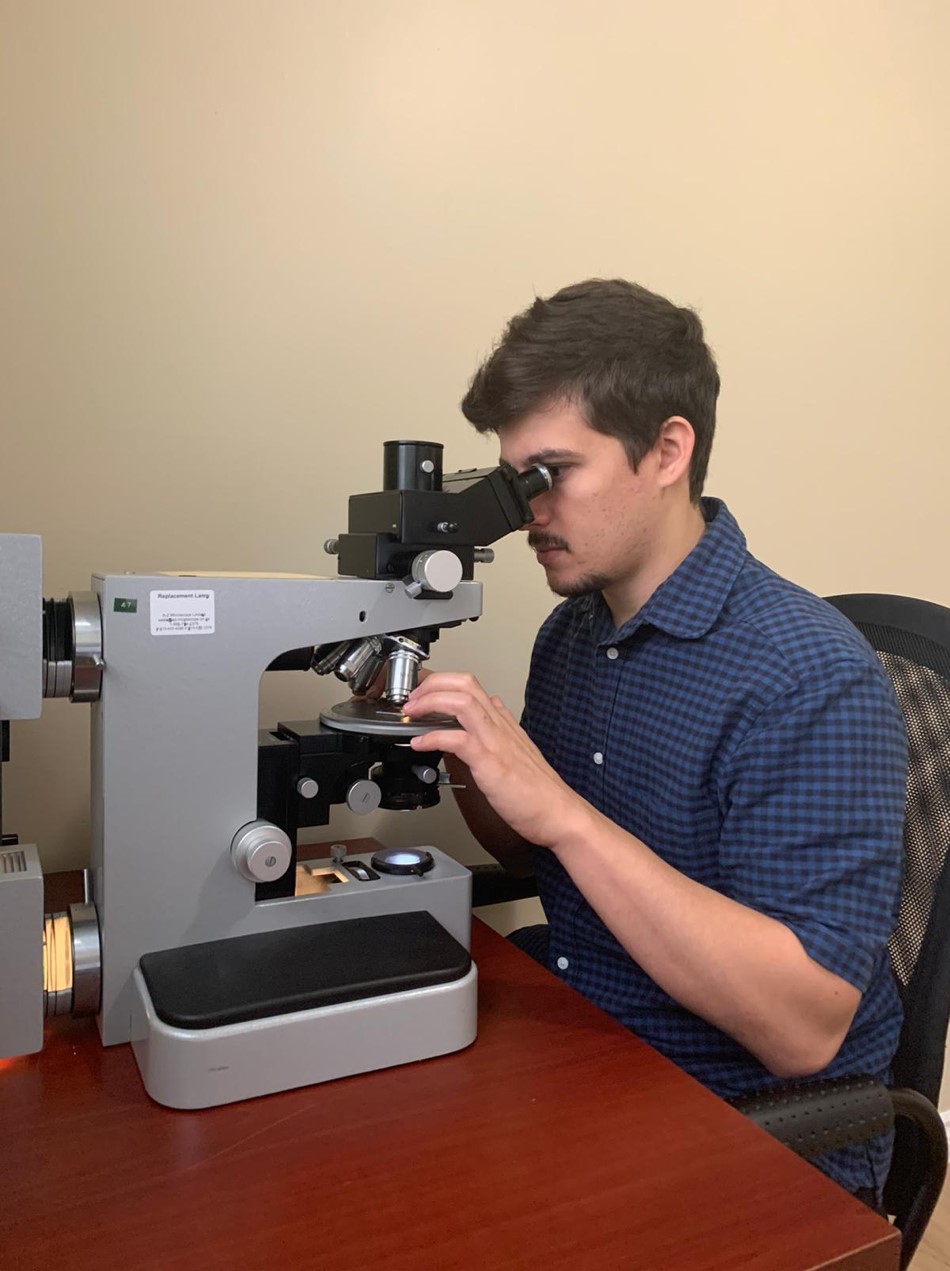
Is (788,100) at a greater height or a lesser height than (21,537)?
greater

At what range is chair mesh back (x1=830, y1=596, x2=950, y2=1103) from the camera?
925 millimetres

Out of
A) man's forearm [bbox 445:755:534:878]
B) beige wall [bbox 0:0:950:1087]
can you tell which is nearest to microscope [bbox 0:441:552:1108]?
man's forearm [bbox 445:755:534:878]

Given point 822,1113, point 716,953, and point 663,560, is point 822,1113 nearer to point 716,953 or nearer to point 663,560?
point 716,953

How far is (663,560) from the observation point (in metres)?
1.05

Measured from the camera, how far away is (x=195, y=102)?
115cm

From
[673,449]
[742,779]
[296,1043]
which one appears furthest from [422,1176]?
[673,449]

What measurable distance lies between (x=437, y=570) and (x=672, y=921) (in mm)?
362

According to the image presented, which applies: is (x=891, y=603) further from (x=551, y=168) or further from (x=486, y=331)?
(x=551, y=168)

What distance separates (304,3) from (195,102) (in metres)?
0.20

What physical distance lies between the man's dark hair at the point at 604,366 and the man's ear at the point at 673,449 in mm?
12

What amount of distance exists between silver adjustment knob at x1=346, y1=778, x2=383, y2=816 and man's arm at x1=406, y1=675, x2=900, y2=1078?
91mm

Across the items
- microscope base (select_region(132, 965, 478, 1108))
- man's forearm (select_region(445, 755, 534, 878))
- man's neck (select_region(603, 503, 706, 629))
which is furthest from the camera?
man's forearm (select_region(445, 755, 534, 878))

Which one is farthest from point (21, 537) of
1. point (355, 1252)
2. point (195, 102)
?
point (195, 102)

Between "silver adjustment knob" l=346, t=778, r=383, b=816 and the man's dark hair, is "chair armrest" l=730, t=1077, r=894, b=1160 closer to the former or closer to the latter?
"silver adjustment knob" l=346, t=778, r=383, b=816
